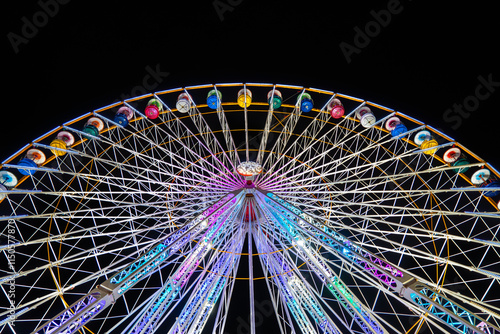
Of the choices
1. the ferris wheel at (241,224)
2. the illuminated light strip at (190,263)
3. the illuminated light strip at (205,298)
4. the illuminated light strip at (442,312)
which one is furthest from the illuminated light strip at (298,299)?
the illuminated light strip at (442,312)

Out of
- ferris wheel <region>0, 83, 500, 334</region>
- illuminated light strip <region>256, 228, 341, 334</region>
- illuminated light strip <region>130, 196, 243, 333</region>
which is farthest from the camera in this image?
illuminated light strip <region>256, 228, 341, 334</region>

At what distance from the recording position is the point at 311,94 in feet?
67.6

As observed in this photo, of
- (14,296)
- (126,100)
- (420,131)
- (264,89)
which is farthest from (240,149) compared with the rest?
(14,296)

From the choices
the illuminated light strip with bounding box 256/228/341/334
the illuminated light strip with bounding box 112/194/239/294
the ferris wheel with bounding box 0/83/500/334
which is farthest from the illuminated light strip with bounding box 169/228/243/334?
the illuminated light strip with bounding box 256/228/341/334

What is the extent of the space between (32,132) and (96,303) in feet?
39.5

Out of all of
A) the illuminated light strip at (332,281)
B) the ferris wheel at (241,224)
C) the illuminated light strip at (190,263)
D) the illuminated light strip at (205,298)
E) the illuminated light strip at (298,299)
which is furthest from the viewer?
the illuminated light strip at (298,299)

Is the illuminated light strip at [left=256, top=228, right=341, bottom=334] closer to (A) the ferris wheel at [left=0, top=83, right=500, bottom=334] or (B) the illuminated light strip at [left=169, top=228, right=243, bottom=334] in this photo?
(A) the ferris wheel at [left=0, top=83, right=500, bottom=334]

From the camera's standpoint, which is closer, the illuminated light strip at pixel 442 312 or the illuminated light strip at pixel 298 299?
the illuminated light strip at pixel 442 312

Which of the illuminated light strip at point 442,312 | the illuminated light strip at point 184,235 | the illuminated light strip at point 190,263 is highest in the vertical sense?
the illuminated light strip at point 184,235

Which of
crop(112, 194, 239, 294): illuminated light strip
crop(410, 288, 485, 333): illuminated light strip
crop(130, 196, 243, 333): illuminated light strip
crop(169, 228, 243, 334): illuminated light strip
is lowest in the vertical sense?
crop(410, 288, 485, 333): illuminated light strip

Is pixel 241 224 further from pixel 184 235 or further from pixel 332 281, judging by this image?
pixel 332 281

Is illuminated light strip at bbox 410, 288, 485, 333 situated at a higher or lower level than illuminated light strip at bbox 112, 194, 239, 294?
lower

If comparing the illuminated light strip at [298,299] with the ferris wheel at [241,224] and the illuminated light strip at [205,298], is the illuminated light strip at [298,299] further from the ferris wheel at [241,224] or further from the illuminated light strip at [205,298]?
the illuminated light strip at [205,298]

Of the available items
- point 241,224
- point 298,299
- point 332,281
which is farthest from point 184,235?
point 298,299
